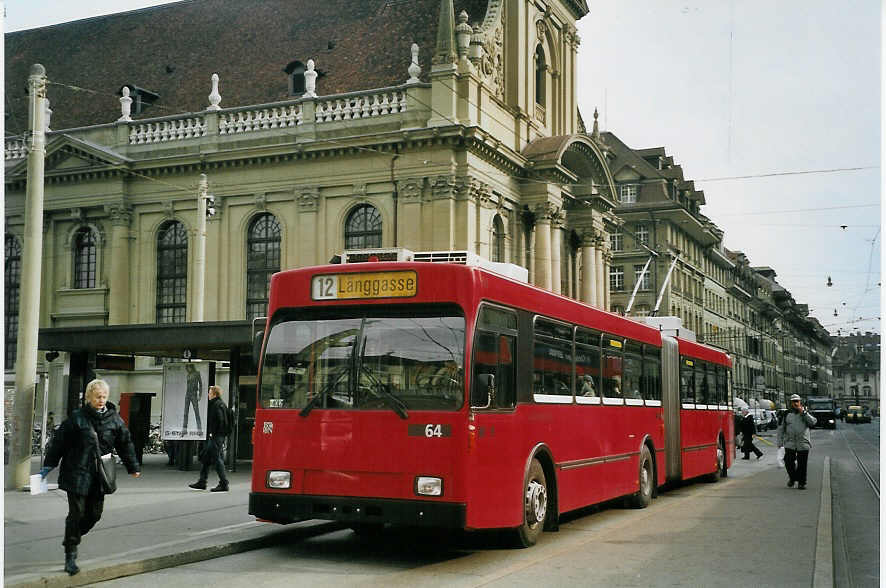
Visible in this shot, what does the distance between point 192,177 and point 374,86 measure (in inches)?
321

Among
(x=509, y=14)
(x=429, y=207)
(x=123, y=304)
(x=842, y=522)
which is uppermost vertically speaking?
(x=509, y=14)

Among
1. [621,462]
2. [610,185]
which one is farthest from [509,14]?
[621,462]

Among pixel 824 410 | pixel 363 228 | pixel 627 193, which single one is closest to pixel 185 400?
pixel 363 228

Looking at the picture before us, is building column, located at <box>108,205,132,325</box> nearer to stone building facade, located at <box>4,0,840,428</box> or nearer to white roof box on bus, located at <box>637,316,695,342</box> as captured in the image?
stone building facade, located at <box>4,0,840,428</box>

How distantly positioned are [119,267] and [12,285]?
5.78m

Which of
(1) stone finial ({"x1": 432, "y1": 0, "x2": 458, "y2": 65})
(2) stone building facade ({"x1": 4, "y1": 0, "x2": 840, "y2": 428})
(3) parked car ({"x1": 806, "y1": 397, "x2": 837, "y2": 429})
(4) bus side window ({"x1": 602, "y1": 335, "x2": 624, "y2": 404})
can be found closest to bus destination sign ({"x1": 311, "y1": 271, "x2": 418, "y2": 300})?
(4) bus side window ({"x1": 602, "y1": 335, "x2": 624, "y2": 404})

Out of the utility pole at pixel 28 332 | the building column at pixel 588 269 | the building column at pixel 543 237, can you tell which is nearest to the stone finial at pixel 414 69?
the building column at pixel 543 237

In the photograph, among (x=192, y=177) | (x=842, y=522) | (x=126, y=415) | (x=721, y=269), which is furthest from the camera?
(x=721, y=269)

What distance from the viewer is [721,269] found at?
8788 centimetres

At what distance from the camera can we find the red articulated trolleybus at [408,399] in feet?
33.3

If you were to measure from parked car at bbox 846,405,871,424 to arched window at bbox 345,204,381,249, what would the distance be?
51.2 metres

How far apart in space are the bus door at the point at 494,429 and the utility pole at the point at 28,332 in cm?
785

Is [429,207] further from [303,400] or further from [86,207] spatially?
[303,400]

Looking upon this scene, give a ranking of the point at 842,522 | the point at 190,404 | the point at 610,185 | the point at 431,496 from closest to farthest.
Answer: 1. the point at 431,496
2. the point at 842,522
3. the point at 190,404
4. the point at 610,185
